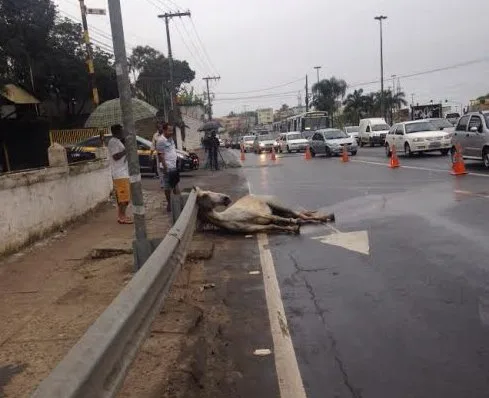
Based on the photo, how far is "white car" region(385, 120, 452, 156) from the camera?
25766mm

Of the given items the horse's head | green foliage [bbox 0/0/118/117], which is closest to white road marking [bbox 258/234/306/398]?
the horse's head

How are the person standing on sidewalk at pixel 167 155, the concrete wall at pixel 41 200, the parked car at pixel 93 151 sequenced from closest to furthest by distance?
the concrete wall at pixel 41 200 → the person standing on sidewalk at pixel 167 155 → the parked car at pixel 93 151

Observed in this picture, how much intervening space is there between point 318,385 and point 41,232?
670cm

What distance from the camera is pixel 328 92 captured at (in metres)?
76.9

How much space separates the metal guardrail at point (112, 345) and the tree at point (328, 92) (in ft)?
243

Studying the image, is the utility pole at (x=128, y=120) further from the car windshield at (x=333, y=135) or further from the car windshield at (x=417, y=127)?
the car windshield at (x=333, y=135)

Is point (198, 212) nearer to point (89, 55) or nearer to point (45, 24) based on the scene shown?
point (89, 55)

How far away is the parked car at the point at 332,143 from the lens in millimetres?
32781

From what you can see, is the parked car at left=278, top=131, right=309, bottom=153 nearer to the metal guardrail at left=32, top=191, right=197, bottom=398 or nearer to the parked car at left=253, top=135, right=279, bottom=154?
the parked car at left=253, top=135, right=279, bottom=154

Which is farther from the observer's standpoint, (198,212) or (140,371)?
(198,212)

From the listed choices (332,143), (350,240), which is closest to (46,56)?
(332,143)

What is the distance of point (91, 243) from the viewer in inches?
371

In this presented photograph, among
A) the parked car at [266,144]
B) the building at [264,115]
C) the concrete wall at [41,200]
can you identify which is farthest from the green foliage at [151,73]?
the building at [264,115]

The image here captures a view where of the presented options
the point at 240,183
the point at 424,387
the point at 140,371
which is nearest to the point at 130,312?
the point at 140,371
